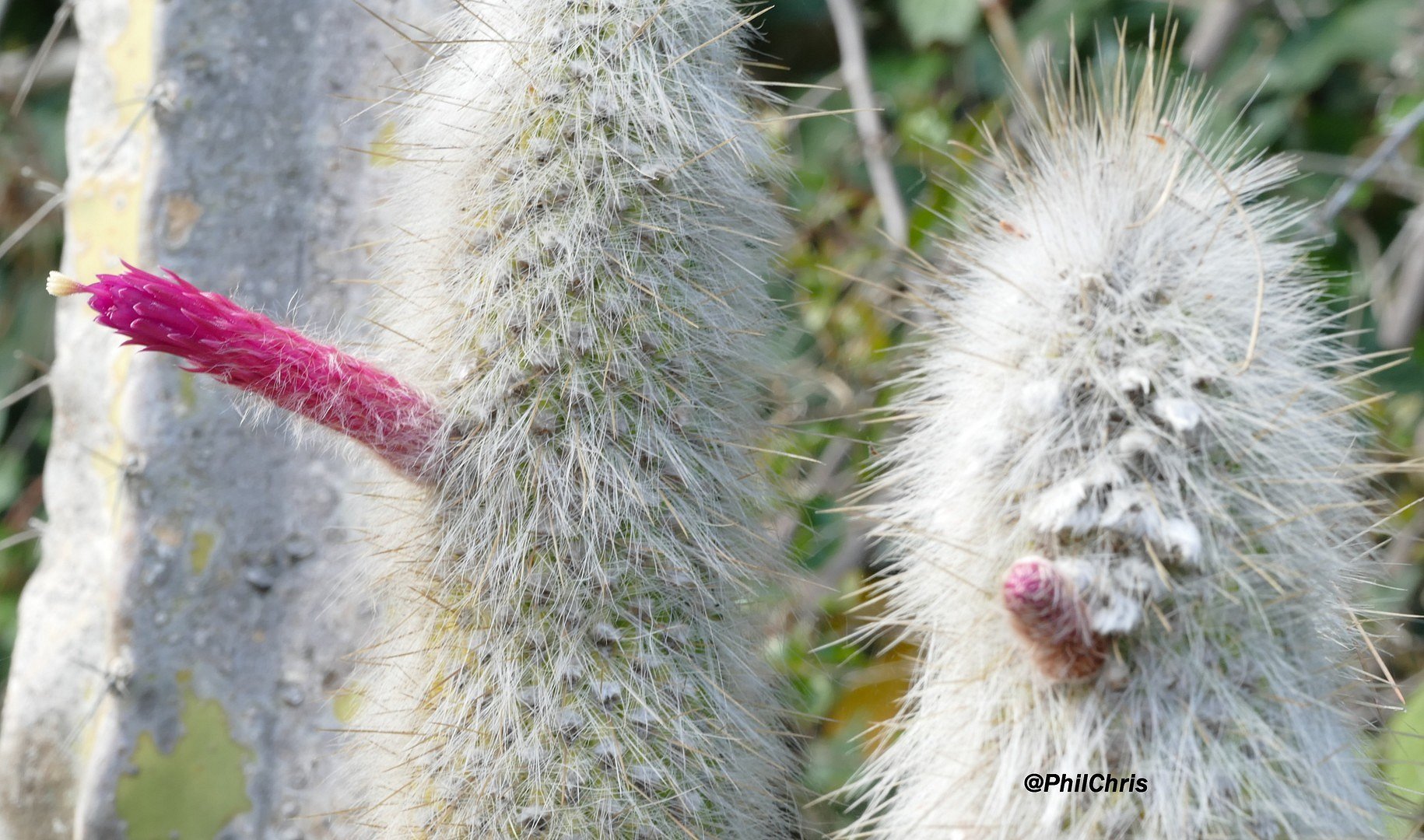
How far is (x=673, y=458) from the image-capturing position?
0.69 metres

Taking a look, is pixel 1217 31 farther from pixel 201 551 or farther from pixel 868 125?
pixel 201 551

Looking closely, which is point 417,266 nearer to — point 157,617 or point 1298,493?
point 157,617

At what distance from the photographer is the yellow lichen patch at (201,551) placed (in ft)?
2.95

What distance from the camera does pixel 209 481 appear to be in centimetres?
91

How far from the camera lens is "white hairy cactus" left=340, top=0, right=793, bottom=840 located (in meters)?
0.66

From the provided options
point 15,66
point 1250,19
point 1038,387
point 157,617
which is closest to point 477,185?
point 1038,387

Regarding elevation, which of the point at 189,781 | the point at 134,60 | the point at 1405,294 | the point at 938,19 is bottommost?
the point at 189,781

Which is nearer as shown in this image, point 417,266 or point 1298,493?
point 1298,493

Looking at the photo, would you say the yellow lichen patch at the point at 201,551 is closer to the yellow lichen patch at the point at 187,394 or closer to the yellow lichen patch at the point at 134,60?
the yellow lichen patch at the point at 187,394

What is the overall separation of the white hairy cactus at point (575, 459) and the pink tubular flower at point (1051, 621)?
20 centimetres

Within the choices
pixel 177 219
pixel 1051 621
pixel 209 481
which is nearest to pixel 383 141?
pixel 177 219

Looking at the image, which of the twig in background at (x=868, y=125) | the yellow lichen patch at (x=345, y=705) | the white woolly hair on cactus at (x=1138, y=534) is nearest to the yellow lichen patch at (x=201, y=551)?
the yellow lichen patch at (x=345, y=705)

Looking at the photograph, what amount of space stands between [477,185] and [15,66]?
5.13ft

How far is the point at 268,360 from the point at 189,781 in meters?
0.42
